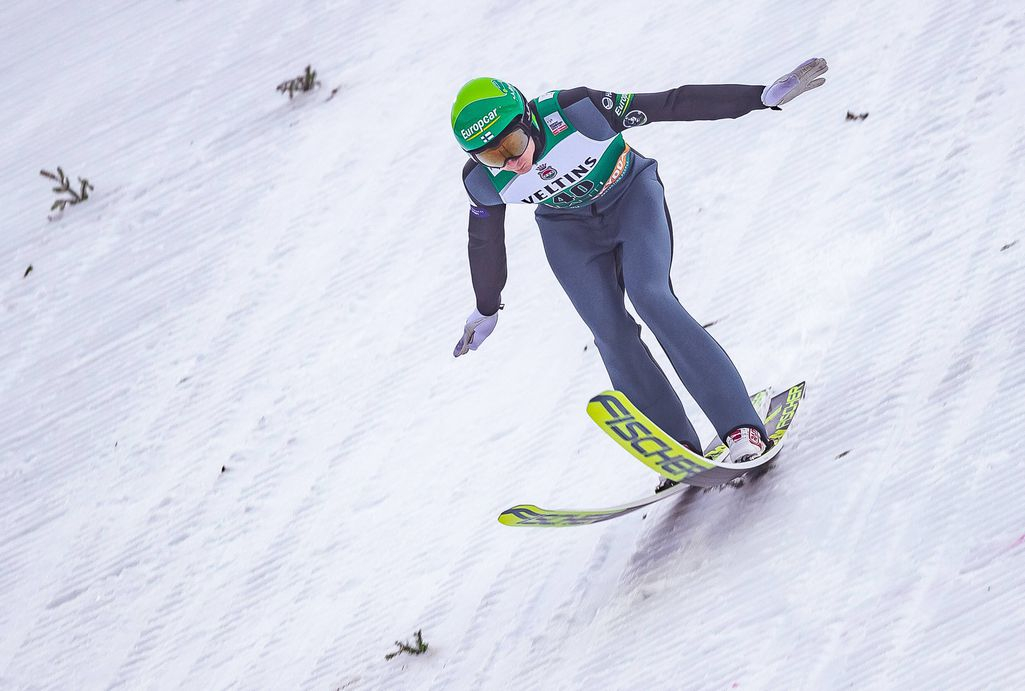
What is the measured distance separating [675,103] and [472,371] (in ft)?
8.00

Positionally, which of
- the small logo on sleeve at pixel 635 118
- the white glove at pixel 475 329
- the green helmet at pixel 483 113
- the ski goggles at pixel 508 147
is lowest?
the white glove at pixel 475 329

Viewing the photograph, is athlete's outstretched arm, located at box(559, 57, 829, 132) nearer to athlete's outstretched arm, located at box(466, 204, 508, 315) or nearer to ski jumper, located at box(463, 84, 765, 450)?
ski jumper, located at box(463, 84, 765, 450)

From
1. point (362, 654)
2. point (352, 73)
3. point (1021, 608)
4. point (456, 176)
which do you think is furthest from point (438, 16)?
point (1021, 608)

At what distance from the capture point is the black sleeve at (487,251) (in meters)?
4.46

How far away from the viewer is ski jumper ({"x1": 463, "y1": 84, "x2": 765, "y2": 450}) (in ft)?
13.9

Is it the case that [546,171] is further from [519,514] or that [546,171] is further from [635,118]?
[519,514]

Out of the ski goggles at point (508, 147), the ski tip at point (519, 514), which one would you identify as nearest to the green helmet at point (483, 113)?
the ski goggles at point (508, 147)

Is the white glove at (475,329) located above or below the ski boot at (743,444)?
above

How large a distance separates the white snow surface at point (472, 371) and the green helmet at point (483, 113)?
4.99 feet

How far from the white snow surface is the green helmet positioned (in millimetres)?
1522

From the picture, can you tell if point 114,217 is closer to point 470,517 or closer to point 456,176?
point 456,176

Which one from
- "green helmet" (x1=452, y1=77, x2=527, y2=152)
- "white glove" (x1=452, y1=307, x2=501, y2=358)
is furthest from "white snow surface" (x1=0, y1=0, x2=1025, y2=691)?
"green helmet" (x1=452, y1=77, x2=527, y2=152)

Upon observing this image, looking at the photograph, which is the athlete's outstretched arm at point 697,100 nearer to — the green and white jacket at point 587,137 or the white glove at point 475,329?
the green and white jacket at point 587,137

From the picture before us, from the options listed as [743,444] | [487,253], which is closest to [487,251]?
[487,253]
